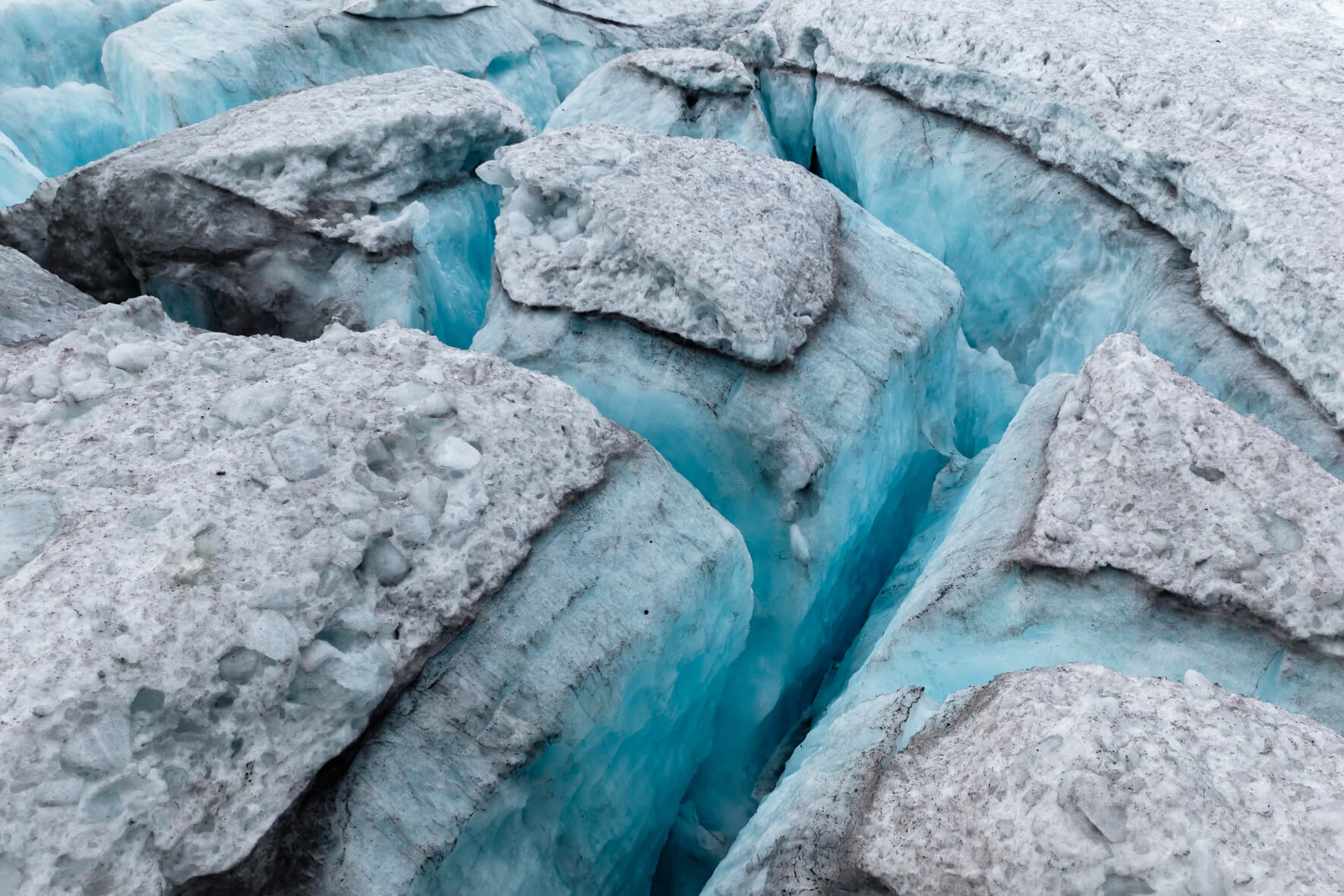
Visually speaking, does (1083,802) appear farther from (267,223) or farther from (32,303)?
(267,223)

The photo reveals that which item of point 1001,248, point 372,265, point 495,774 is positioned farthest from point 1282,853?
point 1001,248

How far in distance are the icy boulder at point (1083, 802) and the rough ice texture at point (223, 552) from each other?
87 centimetres

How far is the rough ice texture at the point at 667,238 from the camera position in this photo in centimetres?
269

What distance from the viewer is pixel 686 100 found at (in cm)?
450

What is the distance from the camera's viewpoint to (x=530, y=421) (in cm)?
212

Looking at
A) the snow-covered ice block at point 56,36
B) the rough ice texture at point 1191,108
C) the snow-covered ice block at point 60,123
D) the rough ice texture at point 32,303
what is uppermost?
the rough ice texture at point 1191,108

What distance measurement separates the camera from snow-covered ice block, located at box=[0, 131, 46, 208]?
4.55m

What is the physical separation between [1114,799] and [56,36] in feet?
23.4

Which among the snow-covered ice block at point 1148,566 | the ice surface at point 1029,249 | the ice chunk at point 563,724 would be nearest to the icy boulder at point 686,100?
the ice surface at point 1029,249

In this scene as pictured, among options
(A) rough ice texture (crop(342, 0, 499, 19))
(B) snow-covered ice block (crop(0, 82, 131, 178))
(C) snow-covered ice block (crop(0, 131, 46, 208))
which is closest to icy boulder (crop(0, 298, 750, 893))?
(C) snow-covered ice block (crop(0, 131, 46, 208))

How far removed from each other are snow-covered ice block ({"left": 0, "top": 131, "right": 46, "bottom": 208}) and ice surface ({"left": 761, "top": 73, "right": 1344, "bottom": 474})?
14.0 feet

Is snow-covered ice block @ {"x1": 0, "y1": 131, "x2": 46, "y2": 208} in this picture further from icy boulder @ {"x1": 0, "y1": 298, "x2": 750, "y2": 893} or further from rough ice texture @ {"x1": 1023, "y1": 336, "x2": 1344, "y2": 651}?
rough ice texture @ {"x1": 1023, "y1": 336, "x2": 1344, "y2": 651}

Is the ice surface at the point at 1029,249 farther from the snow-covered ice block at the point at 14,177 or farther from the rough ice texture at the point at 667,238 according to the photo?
the snow-covered ice block at the point at 14,177

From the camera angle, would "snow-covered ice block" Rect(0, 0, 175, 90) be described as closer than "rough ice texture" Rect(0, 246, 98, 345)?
No
